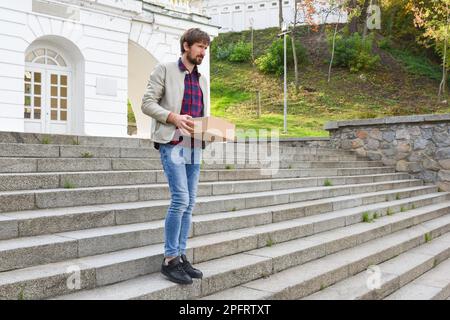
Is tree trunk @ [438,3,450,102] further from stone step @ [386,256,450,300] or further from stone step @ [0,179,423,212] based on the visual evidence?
stone step @ [386,256,450,300]

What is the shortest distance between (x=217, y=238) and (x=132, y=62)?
445 inches

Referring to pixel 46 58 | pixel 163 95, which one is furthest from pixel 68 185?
pixel 46 58

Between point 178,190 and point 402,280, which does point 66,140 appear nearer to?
point 178,190

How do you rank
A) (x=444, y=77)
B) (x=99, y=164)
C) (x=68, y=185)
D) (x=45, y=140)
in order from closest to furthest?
(x=68, y=185) → (x=99, y=164) → (x=45, y=140) → (x=444, y=77)

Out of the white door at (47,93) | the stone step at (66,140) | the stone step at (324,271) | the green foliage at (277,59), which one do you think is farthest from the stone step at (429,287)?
the green foliage at (277,59)

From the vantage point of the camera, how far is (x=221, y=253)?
170 inches

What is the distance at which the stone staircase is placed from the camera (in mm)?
3443

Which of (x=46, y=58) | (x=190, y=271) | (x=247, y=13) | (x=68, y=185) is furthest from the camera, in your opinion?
(x=247, y=13)

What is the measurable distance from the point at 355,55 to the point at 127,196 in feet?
89.2

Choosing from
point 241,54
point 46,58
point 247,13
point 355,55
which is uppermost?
point 247,13

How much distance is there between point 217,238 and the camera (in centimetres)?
450

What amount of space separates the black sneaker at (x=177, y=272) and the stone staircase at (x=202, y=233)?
0.29ft

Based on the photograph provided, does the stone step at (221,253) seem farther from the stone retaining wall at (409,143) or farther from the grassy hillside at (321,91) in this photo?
the grassy hillside at (321,91)

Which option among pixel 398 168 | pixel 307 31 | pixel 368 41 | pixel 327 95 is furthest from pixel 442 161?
pixel 307 31
